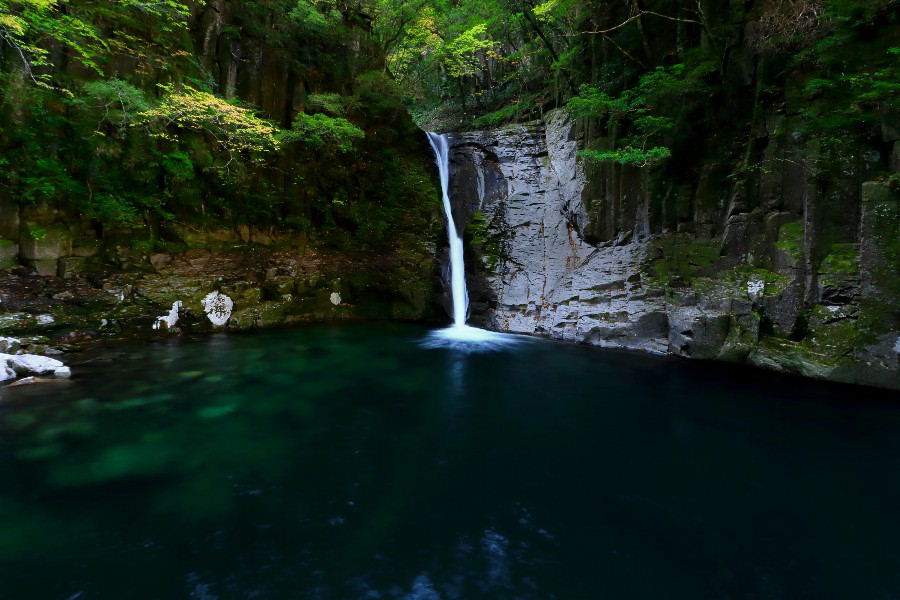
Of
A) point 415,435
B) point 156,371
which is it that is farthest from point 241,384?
point 415,435

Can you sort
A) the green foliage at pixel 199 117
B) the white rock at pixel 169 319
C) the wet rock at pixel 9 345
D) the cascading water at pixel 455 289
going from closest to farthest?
the wet rock at pixel 9 345 < the green foliage at pixel 199 117 < the white rock at pixel 169 319 < the cascading water at pixel 455 289

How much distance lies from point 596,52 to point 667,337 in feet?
27.9

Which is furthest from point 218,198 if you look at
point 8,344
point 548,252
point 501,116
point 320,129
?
point 501,116

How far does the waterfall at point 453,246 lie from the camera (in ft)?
43.1

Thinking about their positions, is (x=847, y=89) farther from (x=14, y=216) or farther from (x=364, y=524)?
(x=14, y=216)

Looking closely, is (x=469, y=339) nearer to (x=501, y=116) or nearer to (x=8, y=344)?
(x=8, y=344)

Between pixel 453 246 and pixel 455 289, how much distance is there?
1.46 metres

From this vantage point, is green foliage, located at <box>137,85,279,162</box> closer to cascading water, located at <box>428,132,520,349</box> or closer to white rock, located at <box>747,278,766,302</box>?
cascading water, located at <box>428,132,520,349</box>

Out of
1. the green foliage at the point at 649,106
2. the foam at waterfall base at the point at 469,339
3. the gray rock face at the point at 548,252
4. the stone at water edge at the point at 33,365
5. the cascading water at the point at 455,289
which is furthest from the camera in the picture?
the cascading water at the point at 455,289

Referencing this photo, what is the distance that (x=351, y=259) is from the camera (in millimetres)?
13312

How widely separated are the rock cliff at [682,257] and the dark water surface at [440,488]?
3.57ft

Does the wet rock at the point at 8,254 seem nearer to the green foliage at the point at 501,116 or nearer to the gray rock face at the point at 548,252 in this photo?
the gray rock face at the point at 548,252

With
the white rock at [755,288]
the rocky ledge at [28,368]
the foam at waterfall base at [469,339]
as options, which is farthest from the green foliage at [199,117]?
the white rock at [755,288]

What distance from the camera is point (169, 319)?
965 cm
